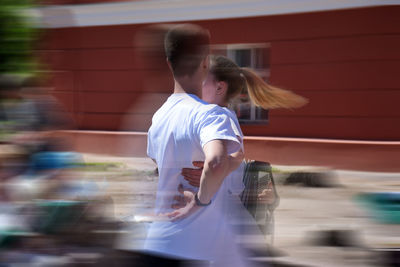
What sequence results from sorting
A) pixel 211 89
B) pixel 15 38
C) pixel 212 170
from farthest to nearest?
pixel 15 38 → pixel 211 89 → pixel 212 170

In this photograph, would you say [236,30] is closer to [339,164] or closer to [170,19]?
[170,19]

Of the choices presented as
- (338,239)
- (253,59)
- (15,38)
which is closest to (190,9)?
(253,59)

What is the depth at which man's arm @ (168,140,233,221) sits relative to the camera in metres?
1.88

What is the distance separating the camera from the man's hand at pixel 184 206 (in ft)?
6.45

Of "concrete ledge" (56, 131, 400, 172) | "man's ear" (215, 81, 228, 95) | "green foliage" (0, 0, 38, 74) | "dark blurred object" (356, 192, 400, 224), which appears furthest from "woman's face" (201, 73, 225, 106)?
"concrete ledge" (56, 131, 400, 172)

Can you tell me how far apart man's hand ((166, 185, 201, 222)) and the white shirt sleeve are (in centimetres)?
19

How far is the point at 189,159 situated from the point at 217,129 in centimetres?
16

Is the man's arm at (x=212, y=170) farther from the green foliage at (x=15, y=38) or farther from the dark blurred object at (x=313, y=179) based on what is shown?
the dark blurred object at (x=313, y=179)

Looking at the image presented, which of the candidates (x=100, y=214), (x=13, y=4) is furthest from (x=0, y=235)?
(x=13, y=4)

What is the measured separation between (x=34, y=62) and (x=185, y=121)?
3.84 feet

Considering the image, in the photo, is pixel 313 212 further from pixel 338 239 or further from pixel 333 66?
pixel 333 66

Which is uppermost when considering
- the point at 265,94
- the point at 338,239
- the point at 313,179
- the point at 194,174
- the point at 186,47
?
the point at 186,47

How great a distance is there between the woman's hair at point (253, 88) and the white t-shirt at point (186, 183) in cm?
49

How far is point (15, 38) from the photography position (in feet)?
9.19
